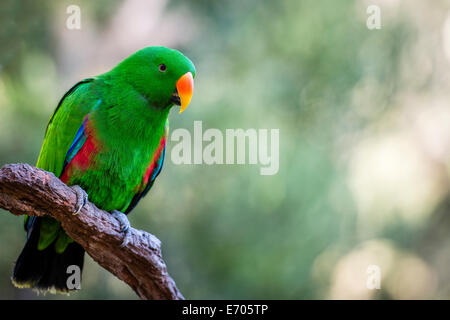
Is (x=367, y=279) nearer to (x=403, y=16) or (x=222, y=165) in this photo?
(x=222, y=165)

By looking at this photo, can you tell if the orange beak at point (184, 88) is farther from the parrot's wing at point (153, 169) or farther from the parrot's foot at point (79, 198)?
the parrot's foot at point (79, 198)

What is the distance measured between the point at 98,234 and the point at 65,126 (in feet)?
2.34

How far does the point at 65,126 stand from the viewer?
9.68 ft

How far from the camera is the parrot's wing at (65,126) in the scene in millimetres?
2928

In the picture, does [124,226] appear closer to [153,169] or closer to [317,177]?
[153,169]

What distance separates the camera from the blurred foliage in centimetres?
534

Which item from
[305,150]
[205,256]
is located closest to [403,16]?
[305,150]

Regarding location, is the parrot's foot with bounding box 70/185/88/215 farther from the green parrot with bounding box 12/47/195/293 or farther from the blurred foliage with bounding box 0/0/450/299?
the blurred foliage with bounding box 0/0/450/299

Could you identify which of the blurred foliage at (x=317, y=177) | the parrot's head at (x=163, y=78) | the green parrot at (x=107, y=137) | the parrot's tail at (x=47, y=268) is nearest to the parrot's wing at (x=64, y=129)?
the green parrot at (x=107, y=137)

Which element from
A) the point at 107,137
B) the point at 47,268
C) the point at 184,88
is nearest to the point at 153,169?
the point at 107,137

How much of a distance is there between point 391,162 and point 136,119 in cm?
341

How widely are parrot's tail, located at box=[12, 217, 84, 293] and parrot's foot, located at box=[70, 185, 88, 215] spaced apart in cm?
48

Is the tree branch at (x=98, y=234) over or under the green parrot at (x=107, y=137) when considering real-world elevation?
under

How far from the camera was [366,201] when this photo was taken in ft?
17.4
